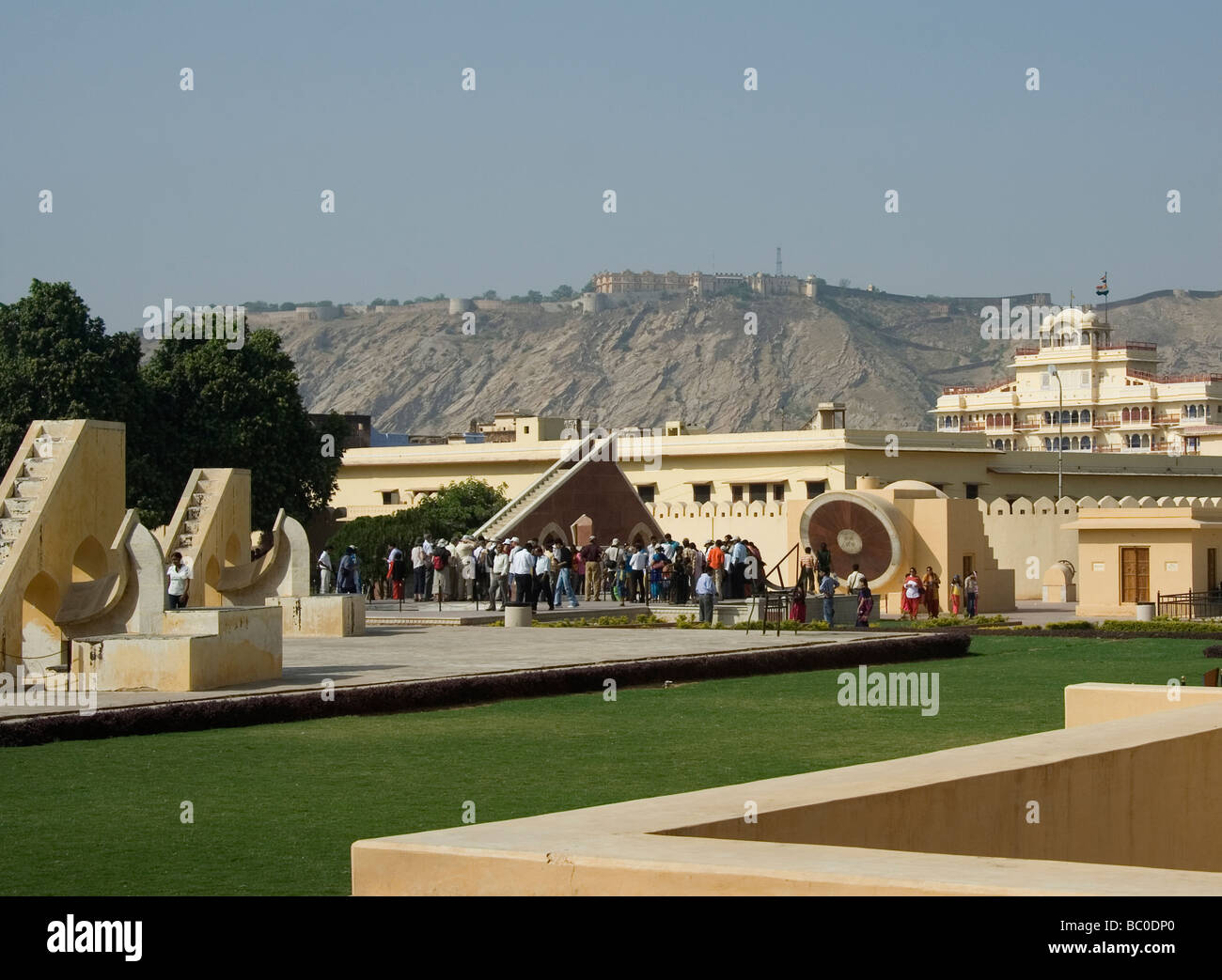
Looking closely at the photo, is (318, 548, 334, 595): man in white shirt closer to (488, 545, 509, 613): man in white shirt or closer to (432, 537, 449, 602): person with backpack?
(432, 537, 449, 602): person with backpack

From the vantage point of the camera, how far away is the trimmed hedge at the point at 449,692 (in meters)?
13.8

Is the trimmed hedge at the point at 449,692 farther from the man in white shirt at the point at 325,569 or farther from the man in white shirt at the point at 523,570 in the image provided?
the man in white shirt at the point at 325,569

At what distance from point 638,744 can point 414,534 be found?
100 ft

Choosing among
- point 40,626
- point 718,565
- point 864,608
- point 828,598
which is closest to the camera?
point 40,626

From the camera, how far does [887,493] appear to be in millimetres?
38375

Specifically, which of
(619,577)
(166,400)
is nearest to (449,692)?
(619,577)

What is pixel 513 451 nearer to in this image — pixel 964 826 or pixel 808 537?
pixel 808 537

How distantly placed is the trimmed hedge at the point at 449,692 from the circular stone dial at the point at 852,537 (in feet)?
44.7

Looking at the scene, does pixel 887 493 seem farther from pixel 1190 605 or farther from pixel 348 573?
pixel 348 573

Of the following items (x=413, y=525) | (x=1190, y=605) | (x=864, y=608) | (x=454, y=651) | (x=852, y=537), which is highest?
(x=413, y=525)

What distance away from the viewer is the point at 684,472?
5419 cm

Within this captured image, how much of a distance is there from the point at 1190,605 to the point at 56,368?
28552mm

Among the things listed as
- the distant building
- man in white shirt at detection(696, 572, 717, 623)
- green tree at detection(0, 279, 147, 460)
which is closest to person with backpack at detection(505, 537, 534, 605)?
man in white shirt at detection(696, 572, 717, 623)
